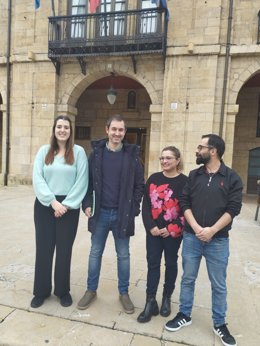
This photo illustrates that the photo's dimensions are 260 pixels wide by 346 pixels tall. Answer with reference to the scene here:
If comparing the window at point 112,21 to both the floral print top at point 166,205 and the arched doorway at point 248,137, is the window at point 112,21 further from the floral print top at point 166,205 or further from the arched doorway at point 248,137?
the floral print top at point 166,205

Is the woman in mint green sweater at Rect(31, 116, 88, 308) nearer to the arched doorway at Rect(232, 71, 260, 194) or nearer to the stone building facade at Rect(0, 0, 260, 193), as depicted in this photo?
the stone building facade at Rect(0, 0, 260, 193)

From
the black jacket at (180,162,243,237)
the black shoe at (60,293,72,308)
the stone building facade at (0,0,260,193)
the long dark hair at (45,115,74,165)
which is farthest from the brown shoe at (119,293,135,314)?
the stone building facade at (0,0,260,193)

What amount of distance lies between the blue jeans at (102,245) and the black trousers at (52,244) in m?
0.24

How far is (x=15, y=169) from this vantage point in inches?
467

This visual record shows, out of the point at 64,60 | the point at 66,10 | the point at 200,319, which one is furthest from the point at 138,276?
the point at 66,10

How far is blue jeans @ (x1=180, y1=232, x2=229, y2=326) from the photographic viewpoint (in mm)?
2633

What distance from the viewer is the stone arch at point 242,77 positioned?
31.9 ft

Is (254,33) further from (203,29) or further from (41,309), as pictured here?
(41,309)

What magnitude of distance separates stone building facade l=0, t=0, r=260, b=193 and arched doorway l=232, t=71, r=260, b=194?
4 centimetres

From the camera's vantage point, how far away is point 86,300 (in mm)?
3109

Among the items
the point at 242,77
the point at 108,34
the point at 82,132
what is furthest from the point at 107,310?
the point at 82,132

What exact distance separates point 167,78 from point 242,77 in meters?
2.35

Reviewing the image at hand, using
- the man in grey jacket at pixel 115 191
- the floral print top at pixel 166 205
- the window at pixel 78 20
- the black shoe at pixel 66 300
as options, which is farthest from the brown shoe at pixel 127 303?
the window at pixel 78 20

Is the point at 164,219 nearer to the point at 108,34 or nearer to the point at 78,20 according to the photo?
the point at 108,34
